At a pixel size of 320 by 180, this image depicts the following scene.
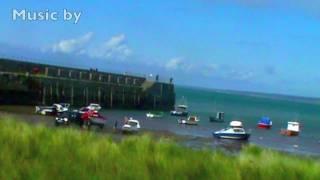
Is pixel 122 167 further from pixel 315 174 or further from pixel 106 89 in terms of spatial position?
pixel 106 89

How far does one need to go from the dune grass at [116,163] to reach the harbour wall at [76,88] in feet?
249

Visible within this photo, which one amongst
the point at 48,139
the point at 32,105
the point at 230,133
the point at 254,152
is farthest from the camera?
the point at 32,105

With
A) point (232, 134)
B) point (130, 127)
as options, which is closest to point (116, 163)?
point (130, 127)

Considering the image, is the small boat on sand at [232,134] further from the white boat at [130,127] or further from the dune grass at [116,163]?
the dune grass at [116,163]

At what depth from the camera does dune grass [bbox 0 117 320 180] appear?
908 cm

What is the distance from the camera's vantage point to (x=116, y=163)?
401 inches

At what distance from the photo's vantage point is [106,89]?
11269 centimetres

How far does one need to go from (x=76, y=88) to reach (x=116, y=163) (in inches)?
3763

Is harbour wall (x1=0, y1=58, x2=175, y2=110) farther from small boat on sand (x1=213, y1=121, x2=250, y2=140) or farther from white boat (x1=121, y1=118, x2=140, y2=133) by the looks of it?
small boat on sand (x1=213, y1=121, x2=250, y2=140)

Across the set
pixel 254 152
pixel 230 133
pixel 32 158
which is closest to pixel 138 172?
pixel 32 158

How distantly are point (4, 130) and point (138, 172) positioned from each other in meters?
4.80

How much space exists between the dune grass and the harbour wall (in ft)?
249

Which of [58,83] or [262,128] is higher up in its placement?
[58,83]

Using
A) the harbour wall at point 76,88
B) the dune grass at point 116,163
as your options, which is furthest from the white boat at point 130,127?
the dune grass at point 116,163
